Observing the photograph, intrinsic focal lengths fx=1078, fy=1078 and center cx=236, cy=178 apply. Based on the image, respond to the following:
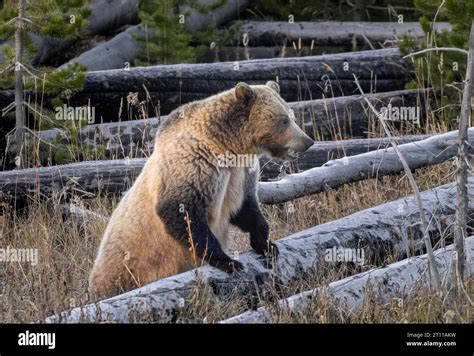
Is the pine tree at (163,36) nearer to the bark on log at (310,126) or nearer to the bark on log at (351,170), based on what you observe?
the bark on log at (310,126)

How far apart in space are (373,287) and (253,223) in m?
1.03

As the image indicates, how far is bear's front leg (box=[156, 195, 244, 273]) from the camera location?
6.30 m

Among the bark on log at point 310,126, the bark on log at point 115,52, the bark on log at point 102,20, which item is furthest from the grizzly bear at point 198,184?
the bark on log at point 102,20

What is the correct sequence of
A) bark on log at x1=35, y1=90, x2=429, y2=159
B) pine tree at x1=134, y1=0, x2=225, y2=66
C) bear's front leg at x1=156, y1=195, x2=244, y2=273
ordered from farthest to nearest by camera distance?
pine tree at x1=134, y1=0, x2=225, y2=66
bark on log at x1=35, y1=90, x2=429, y2=159
bear's front leg at x1=156, y1=195, x2=244, y2=273

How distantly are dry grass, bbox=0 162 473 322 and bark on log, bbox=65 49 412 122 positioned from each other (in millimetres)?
1380

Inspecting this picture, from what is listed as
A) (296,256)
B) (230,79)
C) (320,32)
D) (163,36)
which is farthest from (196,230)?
(320,32)

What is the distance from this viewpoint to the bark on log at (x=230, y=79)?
9.70 m

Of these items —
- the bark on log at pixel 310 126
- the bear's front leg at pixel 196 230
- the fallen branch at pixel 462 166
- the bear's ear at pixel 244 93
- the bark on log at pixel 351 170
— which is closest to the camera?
the fallen branch at pixel 462 166

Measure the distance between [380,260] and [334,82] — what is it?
3777mm

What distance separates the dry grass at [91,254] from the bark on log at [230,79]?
4.53ft

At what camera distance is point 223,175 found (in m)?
6.47

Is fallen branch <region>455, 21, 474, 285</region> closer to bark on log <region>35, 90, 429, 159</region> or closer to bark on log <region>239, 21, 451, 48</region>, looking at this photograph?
bark on log <region>35, 90, 429, 159</region>

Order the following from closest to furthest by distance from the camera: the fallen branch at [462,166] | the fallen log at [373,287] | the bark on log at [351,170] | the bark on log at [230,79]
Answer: the fallen log at [373,287] → the fallen branch at [462,166] → the bark on log at [351,170] → the bark on log at [230,79]

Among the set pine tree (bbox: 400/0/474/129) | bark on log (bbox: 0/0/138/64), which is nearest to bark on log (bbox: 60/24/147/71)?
bark on log (bbox: 0/0/138/64)
